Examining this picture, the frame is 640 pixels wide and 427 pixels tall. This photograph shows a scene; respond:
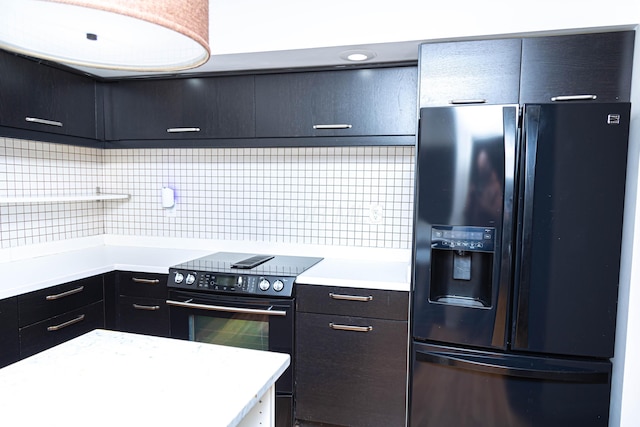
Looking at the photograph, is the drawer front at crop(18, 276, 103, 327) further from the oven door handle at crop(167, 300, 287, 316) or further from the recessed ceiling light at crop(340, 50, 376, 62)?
the recessed ceiling light at crop(340, 50, 376, 62)

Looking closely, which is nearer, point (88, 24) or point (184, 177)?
point (88, 24)

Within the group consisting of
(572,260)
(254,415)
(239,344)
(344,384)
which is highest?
(572,260)

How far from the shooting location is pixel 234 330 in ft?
7.07

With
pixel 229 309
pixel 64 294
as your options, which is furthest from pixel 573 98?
pixel 64 294

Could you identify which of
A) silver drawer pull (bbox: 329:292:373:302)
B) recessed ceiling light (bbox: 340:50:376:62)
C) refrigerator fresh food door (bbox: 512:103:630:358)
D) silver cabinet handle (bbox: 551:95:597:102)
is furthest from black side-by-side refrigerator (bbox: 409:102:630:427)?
recessed ceiling light (bbox: 340:50:376:62)

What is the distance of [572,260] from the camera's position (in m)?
1.65

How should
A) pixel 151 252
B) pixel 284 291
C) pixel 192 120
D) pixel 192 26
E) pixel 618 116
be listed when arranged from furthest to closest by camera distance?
pixel 151 252
pixel 192 120
pixel 284 291
pixel 618 116
pixel 192 26

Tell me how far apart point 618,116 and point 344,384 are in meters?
1.72

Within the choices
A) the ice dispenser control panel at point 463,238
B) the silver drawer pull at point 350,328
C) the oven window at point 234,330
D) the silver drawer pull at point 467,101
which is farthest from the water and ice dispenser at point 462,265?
the oven window at point 234,330

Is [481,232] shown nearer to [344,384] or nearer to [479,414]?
[479,414]

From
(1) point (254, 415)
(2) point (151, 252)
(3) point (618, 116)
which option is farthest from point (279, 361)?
(2) point (151, 252)

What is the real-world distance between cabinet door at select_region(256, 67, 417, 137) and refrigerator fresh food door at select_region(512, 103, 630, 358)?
2.20 ft

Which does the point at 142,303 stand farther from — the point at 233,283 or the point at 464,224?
the point at 464,224

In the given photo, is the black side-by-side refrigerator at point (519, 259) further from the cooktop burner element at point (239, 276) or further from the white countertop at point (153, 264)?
the cooktop burner element at point (239, 276)
